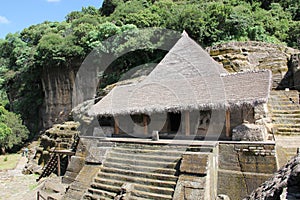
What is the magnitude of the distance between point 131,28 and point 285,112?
50.4ft

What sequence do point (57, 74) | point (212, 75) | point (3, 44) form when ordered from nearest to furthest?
point (212, 75) < point (57, 74) < point (3, 44)

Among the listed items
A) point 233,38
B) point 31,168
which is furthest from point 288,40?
point 31,168

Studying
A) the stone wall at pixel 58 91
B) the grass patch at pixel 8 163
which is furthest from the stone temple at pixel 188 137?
the stone wall at pixel 58 91

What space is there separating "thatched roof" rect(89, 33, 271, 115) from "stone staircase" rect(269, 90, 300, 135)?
2895mm

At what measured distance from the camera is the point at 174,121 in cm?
1176

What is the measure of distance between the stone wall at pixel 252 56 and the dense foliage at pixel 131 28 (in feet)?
11.1

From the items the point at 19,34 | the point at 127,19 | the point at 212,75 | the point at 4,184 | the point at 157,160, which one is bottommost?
the point at 4,184

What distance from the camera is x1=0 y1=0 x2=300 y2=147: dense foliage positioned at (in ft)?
71.5

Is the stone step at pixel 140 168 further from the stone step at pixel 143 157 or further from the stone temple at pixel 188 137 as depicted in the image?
the stone step at pixel 143 157

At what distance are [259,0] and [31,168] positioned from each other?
104 ft

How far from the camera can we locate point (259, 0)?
32.0 metres

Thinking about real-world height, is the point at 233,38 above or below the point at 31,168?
above

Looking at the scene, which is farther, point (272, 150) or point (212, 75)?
point (212, 75)

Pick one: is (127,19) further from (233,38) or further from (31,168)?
(31,168)
